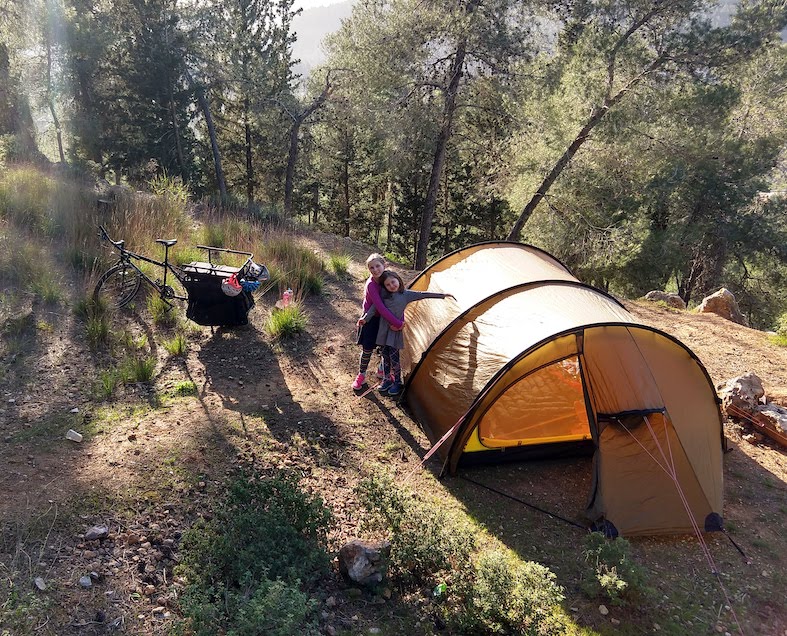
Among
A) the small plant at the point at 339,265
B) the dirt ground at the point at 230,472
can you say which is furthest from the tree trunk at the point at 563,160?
the dirt ground at the point at 230,472

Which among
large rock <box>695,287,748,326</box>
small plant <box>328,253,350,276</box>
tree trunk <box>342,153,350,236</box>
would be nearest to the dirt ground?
small plant <box>328,253,350,276</box>

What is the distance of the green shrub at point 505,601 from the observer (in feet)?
9.14

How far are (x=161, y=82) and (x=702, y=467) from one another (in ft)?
68.1

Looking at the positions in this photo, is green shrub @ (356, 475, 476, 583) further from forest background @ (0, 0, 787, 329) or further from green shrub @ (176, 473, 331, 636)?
forest background @ (0, 0, 787, 329)

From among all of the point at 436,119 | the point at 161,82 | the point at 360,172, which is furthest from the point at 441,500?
the point at 360,172

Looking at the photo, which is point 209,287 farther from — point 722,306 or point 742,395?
point 722,306

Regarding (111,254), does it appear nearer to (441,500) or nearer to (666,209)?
(441,500)

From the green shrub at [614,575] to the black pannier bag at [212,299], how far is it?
429 cm

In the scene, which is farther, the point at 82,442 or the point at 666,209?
the point at 666,209

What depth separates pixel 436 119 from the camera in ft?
35.5

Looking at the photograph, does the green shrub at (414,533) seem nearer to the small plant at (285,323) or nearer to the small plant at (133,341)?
the small plant at (285,323)

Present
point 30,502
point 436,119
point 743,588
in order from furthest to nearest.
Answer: point 436,119 < point 743,588 < point 30,502

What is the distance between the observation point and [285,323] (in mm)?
6199

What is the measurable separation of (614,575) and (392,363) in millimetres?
2876
